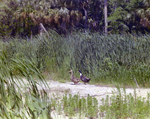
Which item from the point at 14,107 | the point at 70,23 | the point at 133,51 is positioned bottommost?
the point at 70,23

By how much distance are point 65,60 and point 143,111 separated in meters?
5.43

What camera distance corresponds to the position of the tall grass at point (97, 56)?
25.1 feet

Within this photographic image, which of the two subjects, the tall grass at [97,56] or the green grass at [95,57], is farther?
the tall grass at [97,56]

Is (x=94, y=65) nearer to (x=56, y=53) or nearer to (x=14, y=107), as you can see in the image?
(x=56, y=53)

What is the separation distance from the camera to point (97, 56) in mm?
8969

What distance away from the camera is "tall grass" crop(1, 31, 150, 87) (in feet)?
25.1

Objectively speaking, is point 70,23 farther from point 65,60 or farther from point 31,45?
point 65,60

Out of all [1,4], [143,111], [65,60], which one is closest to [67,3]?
[1,4]

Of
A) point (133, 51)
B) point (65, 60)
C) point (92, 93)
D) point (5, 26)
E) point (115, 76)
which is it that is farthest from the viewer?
point (5, 26)

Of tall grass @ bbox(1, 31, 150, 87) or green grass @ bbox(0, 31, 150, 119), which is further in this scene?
tall grass @ bbox(1, 31, 150, 87)

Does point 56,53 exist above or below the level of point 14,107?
below

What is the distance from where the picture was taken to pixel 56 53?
928 centimetres

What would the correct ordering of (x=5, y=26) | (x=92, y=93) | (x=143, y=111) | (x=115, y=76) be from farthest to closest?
(x=5, y=26) → (x=115, y=76) → (x=92, y=93) → (x=143, y=111)

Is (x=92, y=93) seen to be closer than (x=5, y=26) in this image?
Yes
